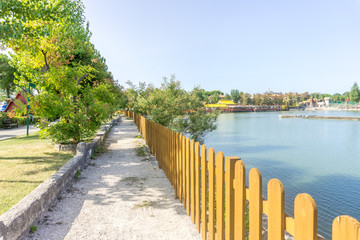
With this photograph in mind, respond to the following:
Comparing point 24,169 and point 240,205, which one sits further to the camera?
point 24,169

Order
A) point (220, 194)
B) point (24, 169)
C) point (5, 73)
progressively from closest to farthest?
1. point (220, 194)
2. point (24, 169)
3. point (5, 73)

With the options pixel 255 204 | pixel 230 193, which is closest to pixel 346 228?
pixel 255 204

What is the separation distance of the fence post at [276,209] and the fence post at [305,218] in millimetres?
138

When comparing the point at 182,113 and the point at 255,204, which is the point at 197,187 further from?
the point at 182,113

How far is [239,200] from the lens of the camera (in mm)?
2096

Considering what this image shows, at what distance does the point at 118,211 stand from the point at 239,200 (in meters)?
2.71

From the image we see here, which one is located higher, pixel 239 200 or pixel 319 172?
pixel 239 200

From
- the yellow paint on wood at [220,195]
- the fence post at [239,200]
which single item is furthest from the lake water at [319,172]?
the fence post at [239,200]

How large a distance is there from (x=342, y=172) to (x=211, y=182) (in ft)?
45.9

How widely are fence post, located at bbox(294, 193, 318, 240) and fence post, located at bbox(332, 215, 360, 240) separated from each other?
12 cm

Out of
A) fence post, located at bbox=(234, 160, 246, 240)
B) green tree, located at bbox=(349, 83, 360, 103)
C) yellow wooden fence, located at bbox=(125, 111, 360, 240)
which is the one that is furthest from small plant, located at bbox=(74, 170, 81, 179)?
green tree, located at bbox=(349, 83, 360, 103)

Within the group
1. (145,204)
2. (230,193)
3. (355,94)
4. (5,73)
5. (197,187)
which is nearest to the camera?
(230,193)

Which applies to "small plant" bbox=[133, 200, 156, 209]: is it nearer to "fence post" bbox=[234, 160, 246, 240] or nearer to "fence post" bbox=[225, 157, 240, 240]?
"fence post" bbox=[225, 157, 240, 240]

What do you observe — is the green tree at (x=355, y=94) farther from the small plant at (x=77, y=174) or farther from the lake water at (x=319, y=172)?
the small plant at (x=77, y=174)
